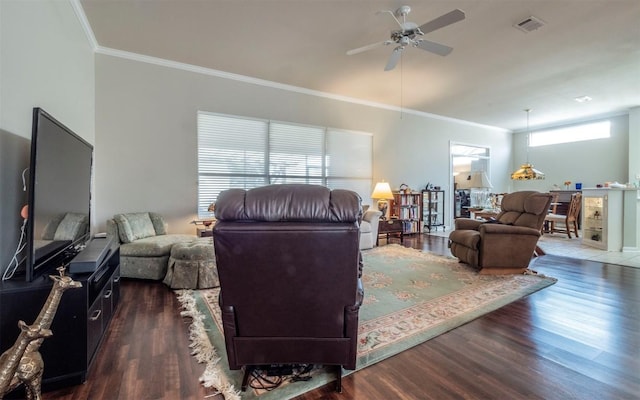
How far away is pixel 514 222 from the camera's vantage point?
4008 millimetres

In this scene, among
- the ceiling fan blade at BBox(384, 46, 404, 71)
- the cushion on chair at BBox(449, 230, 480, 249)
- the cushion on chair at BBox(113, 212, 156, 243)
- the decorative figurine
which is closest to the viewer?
the decorative figurine

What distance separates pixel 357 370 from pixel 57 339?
1.67m

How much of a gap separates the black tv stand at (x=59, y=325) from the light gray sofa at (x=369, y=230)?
3816mm

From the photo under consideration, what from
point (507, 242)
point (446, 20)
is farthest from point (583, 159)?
point (446, 20)

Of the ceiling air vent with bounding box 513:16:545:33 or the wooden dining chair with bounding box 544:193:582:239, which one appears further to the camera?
the wooden dining chair with bounding box 544:193:582:239

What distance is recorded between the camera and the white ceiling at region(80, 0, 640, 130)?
9.66ft

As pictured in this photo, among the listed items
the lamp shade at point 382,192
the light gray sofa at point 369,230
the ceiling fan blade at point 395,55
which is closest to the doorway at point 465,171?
the lamp shade at point 382,192

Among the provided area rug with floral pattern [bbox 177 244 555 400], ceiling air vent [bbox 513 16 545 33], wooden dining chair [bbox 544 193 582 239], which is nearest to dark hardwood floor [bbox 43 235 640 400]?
area rug with floral pattern [bbox 177 244 555 400]

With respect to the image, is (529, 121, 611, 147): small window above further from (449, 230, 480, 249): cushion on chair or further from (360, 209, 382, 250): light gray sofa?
(360, 209, 382, 250): light gray sofa

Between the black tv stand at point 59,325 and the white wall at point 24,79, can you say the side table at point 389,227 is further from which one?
the white wall at point 24,79

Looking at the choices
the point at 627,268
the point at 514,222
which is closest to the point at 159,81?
the point at 514,222

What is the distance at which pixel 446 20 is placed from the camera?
8.53 feet

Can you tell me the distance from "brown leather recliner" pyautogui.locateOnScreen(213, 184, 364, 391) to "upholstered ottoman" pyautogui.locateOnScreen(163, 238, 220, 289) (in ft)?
5.78

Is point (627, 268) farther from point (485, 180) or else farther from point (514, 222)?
point (485, 180)
